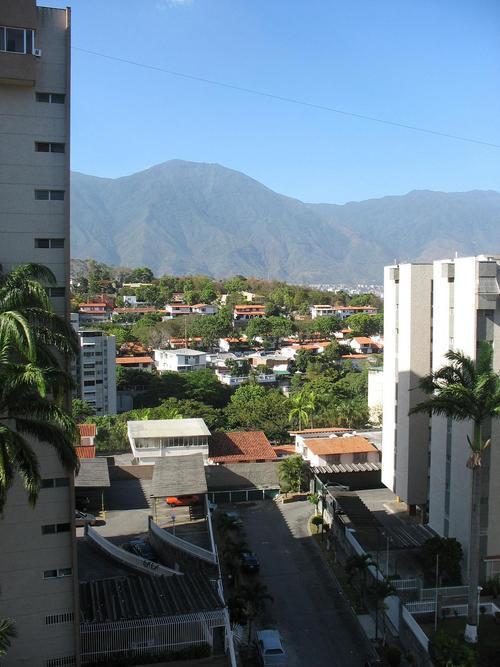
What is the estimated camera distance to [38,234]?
1439cm

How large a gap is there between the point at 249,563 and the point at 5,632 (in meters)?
10.6

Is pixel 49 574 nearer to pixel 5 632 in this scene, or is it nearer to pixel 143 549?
pixel 5 632

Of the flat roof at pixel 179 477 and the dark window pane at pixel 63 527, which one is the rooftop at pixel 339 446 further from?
the dark window pane at pixel 63 527

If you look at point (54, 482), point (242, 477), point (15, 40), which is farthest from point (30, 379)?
point (242, 477)

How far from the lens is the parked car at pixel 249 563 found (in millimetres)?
20797

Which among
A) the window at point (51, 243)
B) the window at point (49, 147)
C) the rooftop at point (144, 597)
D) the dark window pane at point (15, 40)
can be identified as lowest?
the rooftop at point (144, 597)

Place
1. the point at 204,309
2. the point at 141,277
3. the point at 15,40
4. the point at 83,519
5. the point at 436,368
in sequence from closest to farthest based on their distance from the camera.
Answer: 1. the point at 15,40
2. the point at 436,368
3. the point at 83,519
4. the point at 204,309
5. the point at 141,277

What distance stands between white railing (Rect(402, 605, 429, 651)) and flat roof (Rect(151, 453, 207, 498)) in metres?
10.5

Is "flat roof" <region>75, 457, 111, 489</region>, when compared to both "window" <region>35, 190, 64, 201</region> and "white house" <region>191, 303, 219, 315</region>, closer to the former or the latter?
"window" <region>35, 190, 64, 201</region>

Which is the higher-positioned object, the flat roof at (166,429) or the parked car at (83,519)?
the flat roof at (166,429)

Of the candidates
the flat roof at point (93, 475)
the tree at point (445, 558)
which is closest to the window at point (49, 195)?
the tree at point (445, 558)

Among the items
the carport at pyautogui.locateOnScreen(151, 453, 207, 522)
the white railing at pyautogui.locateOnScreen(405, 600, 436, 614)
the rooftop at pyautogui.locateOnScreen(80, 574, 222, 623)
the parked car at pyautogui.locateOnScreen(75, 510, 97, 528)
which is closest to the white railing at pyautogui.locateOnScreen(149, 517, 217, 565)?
the rooftop at pyautogui.locateOnScreen(80, 574, 222, 623)

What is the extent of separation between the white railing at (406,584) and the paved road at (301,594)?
5.18 feet

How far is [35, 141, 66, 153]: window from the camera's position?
47.2ft
